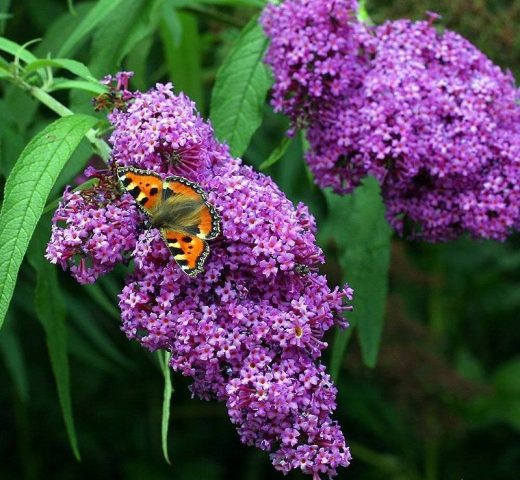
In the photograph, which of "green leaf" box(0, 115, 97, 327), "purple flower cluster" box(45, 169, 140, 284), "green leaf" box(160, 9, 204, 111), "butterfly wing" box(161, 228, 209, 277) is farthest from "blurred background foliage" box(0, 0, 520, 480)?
"butterfly wing" box(161, 228, 209, 277)

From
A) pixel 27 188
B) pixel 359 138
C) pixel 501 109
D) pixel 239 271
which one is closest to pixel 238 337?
pixel 239 271

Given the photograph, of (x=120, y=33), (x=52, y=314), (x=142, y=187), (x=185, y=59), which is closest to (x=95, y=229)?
(x=142, y=187)

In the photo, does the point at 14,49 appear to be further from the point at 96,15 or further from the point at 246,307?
the point at 246,307

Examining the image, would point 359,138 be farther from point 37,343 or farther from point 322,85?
point 37,343

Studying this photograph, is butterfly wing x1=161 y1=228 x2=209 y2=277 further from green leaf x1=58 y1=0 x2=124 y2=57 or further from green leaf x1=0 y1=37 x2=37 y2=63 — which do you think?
green leaf x1=58 y1=0 x2=124 y2=57

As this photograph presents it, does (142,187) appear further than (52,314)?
No

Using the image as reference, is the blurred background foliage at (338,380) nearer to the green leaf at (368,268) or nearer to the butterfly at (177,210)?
the green leaf at (368,268)
